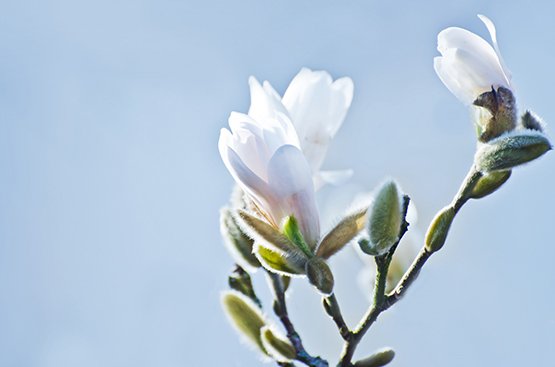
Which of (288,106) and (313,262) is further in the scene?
(288,106)

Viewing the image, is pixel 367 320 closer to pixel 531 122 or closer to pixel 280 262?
pixel 280 262

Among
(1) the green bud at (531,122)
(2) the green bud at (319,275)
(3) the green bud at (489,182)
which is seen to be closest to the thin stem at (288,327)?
(2) the green bud at (319,275)

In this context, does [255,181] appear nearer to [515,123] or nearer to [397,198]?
[397,198]

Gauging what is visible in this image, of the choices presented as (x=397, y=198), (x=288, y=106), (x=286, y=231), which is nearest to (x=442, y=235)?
(x=397, y=198)

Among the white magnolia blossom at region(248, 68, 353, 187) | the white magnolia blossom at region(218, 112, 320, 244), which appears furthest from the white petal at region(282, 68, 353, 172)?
the white magnolia blossom at region(218, 112, 320, 244)

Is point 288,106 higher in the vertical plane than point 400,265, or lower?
higher

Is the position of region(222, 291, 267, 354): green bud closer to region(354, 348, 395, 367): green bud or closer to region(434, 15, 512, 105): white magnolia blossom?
region(354, 348, 395, 367): green bud

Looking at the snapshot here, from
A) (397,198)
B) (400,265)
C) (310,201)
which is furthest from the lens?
(400,265)

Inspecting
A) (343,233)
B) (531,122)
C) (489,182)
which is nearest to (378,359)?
(343,233)
